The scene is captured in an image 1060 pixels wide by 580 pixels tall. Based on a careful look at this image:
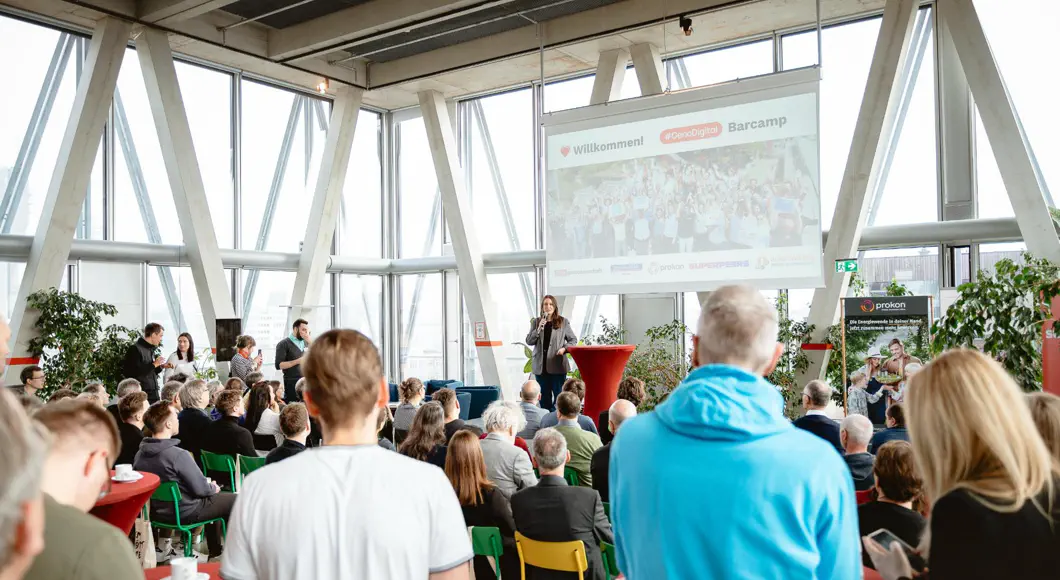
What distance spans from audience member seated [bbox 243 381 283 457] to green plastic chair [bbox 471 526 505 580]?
3.03m

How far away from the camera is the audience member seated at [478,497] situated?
3586 mm

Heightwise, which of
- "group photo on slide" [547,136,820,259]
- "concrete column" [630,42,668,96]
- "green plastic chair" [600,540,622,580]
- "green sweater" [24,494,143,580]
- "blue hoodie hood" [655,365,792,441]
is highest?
"concrete column" [630,42,668,96]

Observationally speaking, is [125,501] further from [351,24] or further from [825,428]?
[351,24]

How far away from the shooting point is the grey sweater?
14.5 ft

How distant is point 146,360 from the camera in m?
8.60

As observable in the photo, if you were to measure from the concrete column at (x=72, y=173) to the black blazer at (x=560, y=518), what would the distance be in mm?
7651

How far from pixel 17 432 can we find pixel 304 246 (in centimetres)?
1167

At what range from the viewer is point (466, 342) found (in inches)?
541

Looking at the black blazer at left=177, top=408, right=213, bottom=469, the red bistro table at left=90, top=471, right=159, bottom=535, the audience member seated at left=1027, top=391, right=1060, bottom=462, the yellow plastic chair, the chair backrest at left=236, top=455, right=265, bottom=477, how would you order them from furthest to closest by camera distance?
the black blazer at left=177, top=408, right=213, bottom=469 < the chair backrest at left=236, top=455, right=265, bottom=477 < the red bistro table at left=90, top=471, right=159, bottom=535 < the yellow plastic chair < the audience member seated at left=1027, top=391, right=1060, bottom=462

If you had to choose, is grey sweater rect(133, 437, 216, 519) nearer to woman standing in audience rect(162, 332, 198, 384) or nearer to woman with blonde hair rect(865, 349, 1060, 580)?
woman with blonde hair rect(865, 349, 1060, 580)

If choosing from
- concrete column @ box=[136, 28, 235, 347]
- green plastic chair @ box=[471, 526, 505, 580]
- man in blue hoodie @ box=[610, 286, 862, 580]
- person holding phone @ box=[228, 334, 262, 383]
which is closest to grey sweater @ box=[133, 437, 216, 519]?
green plastic chair @ box=[471, 526, 505, 580]

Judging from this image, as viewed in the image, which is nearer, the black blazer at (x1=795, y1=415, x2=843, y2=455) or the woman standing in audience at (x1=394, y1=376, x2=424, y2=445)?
the black blazer at (x1=795, y1=415, x2=843, y2=455)

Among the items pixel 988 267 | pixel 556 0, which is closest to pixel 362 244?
pixel 556 0

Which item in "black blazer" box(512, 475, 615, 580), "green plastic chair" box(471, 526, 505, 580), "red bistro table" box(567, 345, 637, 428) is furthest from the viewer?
"red bistro table" box(567, 345, 637, 428)
